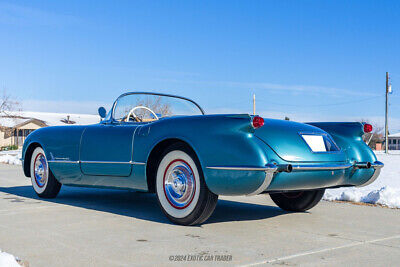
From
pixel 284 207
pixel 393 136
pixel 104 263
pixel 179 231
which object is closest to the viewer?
pixel 104 263

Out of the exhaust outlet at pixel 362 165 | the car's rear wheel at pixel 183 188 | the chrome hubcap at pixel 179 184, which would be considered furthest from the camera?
the exhaust outlet at pixel 362 165

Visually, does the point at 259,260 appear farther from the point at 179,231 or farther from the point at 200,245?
the point at 179,231

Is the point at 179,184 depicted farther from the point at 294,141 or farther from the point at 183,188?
the point at 294,141

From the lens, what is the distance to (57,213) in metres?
5.26

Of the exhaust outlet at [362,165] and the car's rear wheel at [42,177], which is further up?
the exhaust outlet at [362,165]

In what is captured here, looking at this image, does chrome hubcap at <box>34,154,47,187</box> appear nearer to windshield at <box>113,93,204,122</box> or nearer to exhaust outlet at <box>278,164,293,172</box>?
windshield at <box>113,93,204,122</box>

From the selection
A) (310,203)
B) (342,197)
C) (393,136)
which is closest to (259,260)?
(310,203)

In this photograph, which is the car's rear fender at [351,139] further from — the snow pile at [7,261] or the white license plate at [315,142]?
the snow pile at [7,261]

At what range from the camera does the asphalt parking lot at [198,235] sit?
3334mm

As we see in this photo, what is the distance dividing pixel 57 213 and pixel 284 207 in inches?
103

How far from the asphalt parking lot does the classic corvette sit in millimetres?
341

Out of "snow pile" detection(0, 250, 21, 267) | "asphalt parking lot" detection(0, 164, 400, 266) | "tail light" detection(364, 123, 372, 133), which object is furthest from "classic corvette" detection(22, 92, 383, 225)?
"snow pile" detection(0, 250, 21, 267)

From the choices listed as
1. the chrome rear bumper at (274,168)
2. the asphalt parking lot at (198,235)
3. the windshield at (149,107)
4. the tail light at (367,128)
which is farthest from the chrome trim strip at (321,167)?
the windshield at (149,107)

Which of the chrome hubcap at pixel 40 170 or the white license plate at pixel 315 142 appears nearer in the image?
the white license plate at pixel 315 142
